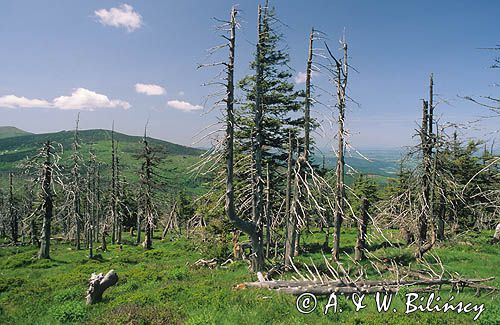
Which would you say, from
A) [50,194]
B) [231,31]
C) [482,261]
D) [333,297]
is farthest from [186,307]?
[50,194]

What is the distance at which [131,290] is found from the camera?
1298 centimetres

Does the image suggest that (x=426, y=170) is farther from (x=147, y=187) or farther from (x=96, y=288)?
(x=147, y=187)

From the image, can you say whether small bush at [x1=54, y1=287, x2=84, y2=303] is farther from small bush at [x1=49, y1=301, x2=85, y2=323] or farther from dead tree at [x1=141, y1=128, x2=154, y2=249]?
dead tree at [x1=141, y1=128, x2=154, y2=249]

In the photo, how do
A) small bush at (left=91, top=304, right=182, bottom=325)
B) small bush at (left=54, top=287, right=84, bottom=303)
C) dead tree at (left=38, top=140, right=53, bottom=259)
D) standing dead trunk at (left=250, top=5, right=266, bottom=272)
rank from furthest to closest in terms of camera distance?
dead tree at (left=38, top=140, right=53, bottom=259)
small bush at (left=54, top=287, right=84, bottom=303)
standing dead trunk at (left=250, top=5, right=266, bottom=272)
small bush at (left=91, top=304, right=182, bottom=325)

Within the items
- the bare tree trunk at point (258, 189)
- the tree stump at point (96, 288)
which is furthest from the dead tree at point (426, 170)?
the tree stump at point (96, 288)

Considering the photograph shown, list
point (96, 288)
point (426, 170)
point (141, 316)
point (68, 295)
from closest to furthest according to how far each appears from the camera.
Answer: point (141, 316), point (96, 288), point (68, 295), point (426, 170)

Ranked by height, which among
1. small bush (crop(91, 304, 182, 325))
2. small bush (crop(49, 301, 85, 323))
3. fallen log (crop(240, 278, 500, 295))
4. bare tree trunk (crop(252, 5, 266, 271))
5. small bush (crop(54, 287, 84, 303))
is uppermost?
bare tree trunk (crop(252, 5, 266, 271))

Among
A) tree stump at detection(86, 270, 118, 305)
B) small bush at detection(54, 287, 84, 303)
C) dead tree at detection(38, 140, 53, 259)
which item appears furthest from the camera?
dead tree at detection(38, 140, 53, 259)

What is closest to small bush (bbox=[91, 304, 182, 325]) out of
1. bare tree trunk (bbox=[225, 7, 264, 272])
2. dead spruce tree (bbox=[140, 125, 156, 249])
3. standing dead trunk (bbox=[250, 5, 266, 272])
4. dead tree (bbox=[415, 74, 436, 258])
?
bare tree trunk (bbox=[225, 7, 264, 272])

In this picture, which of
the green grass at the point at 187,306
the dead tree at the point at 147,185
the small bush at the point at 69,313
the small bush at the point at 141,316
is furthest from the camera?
the dead tree at the point at 147,185

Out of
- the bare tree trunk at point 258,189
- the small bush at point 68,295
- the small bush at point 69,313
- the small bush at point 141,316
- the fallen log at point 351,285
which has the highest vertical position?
the bare tree trunk at point 258,189

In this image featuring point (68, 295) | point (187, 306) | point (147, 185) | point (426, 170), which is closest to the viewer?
point (187, 306)

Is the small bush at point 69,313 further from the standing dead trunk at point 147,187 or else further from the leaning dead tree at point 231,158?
the standing dead trunk at point 147,187

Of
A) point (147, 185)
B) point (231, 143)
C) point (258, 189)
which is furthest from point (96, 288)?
point (147, 185)
